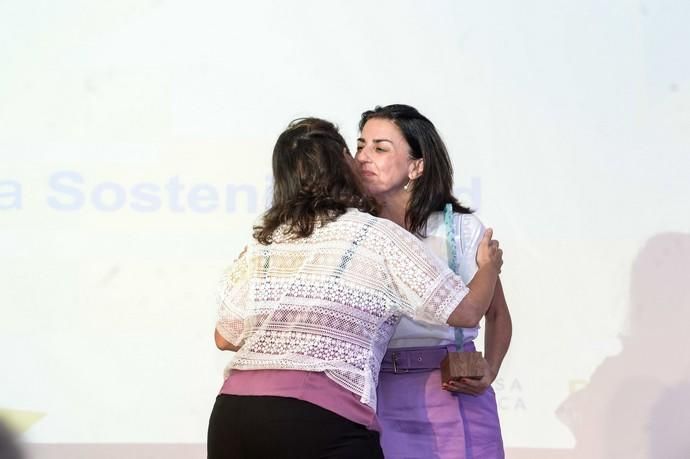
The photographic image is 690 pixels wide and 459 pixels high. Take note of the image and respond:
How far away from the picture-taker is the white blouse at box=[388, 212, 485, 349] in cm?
207

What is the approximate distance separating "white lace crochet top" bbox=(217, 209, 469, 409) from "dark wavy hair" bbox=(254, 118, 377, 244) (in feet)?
0.09

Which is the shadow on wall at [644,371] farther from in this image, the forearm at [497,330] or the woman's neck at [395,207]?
the woman's neck at [395,207]

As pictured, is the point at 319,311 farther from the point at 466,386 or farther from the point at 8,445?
the point at 8,445

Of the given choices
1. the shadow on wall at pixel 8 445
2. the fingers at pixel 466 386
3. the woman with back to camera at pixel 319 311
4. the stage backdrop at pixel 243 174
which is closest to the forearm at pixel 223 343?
the woman with back to camera at pixel 319 311

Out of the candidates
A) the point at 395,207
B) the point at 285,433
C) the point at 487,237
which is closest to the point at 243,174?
the point at 395,207

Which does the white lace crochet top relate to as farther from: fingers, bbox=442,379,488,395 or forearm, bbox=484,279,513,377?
forearm, bbox=484,279,513,377

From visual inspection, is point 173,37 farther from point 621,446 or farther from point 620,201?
point 621,446

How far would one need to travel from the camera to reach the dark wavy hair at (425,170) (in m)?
2.19

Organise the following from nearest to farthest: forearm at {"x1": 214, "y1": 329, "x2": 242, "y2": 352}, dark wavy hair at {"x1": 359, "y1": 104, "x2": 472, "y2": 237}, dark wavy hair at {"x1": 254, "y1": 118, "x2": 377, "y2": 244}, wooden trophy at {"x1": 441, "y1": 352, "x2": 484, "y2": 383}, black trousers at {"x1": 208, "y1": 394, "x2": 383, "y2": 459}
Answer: black trousers at {"x1": 208, "y1": 394, "x2": 383, "y2": 459}, dark wavy hair at {"x1": 254, "y1": 118, "x2": 377, "y2": 244}, forearm at {"x1": 214, "y1": 329, "x2": 242, "y2": 352}, wooden trophy at {"x1": 441, "y1": 352, "x2": 484, "y2": 383}, dark wavy hair at {"x1": 359, "y1": 104, "x2": 472, "y2": 237}

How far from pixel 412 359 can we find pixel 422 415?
0.39 ft

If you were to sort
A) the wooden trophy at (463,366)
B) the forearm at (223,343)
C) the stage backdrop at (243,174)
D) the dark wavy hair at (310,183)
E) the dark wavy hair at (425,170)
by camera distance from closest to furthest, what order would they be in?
the dark wavy hair at (310,183), the forearm at (223,343), the wooden trophy at (463,366), the dark wavy hair at (425,170), the stage backdrop at (243,174)

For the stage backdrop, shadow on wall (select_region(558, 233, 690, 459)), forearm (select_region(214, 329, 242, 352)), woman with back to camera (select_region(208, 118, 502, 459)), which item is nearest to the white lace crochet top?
woman with back to camera (select_region(208, 118, 502, 459))

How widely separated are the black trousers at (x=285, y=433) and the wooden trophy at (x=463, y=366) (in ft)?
1.15

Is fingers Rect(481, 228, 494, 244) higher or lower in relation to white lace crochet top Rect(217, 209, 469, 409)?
higher
